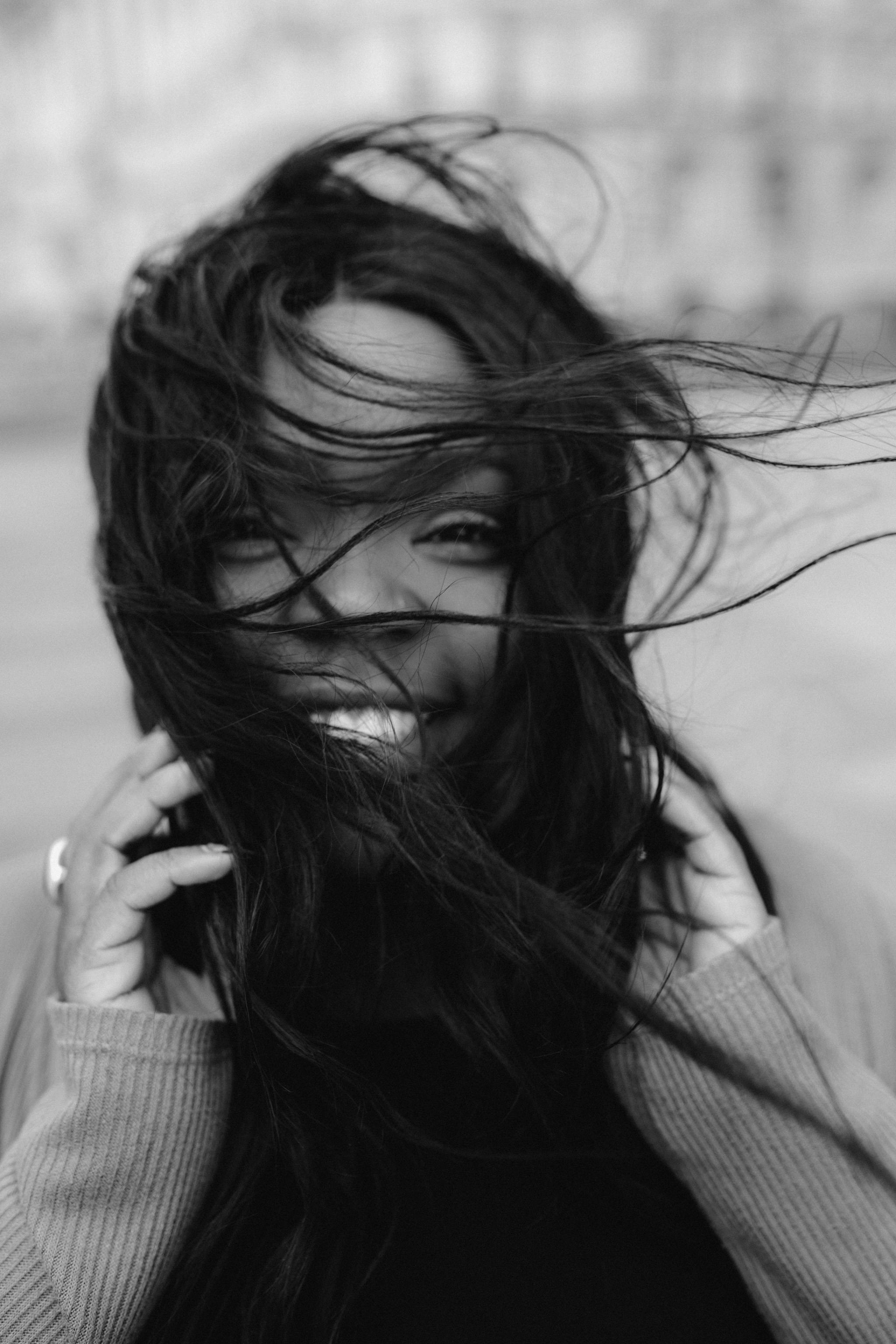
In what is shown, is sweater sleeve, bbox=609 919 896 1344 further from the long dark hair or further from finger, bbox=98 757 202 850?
finger, bbox=98 757 202 850

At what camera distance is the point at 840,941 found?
1321 mm

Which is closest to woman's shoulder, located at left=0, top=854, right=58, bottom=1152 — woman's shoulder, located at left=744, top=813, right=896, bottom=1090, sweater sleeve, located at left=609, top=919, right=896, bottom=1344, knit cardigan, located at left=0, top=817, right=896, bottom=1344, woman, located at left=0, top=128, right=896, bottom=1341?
woman, located at left=0, top=128, right=896, bottom=1341

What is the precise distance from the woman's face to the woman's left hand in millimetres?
258

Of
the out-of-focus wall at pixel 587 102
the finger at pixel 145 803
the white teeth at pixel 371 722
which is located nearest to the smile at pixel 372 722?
the white teeth at pixel 371 722

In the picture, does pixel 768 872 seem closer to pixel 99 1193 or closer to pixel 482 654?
pixel 482 654

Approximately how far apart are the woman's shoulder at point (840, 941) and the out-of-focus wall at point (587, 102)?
22120 mm

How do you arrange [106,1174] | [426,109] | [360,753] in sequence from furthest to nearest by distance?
[426,109] → [360,753] → [106,1174]

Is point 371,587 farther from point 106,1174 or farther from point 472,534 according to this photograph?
point 106,1174

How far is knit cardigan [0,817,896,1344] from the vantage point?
3.24 ft

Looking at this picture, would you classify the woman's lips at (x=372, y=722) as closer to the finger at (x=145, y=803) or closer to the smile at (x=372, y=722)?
the smile at (x=372, y=722)

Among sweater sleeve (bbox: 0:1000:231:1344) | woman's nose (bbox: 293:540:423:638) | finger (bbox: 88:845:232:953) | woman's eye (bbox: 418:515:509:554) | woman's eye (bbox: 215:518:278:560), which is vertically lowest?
sweater sleeve (bbox: 0:1000:231:1344)

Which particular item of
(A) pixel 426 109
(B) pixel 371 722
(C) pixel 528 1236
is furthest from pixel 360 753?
(A) pixel 426 109

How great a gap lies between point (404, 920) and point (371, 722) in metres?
0.22

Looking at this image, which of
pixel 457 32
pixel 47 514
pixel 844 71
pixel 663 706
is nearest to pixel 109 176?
pixel 457 32
